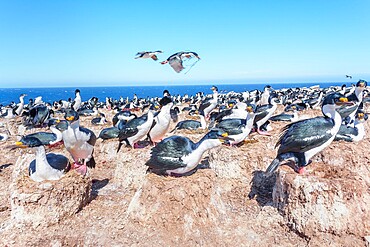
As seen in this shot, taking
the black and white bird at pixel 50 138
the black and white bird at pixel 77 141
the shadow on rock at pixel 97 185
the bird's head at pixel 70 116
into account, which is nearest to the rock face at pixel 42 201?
the black and white bird at pixel 77 141

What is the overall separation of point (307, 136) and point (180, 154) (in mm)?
2614

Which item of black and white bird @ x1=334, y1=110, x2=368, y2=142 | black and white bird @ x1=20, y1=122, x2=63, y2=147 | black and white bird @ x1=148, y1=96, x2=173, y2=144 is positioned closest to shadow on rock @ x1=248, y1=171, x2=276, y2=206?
black and white bird @ x1=334, y1=110, x2=368, y2=142

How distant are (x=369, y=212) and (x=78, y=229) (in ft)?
19.1

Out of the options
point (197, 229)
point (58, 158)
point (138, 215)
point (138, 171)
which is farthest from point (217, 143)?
point (58, 158)

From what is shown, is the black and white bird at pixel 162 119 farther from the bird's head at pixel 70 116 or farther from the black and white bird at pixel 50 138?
the black and white bird at pixel 50 138

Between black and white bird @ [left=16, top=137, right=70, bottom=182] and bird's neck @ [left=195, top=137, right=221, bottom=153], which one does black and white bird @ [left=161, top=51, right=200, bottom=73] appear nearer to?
bird's neck @ [left=195, top=137, right=221, bottom=153]

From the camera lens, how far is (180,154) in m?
6.32

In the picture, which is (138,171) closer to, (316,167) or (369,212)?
(316,167)

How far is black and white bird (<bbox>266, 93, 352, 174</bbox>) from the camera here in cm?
630

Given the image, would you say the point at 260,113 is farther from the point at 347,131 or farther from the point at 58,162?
the point at 58,162

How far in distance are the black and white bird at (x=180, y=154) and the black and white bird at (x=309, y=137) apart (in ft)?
4.37

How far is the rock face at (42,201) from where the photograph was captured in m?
6.07

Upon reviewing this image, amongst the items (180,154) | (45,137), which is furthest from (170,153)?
(45,137)

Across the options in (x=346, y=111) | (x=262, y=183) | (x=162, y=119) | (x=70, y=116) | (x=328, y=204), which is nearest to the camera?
(x=328, y=204)
